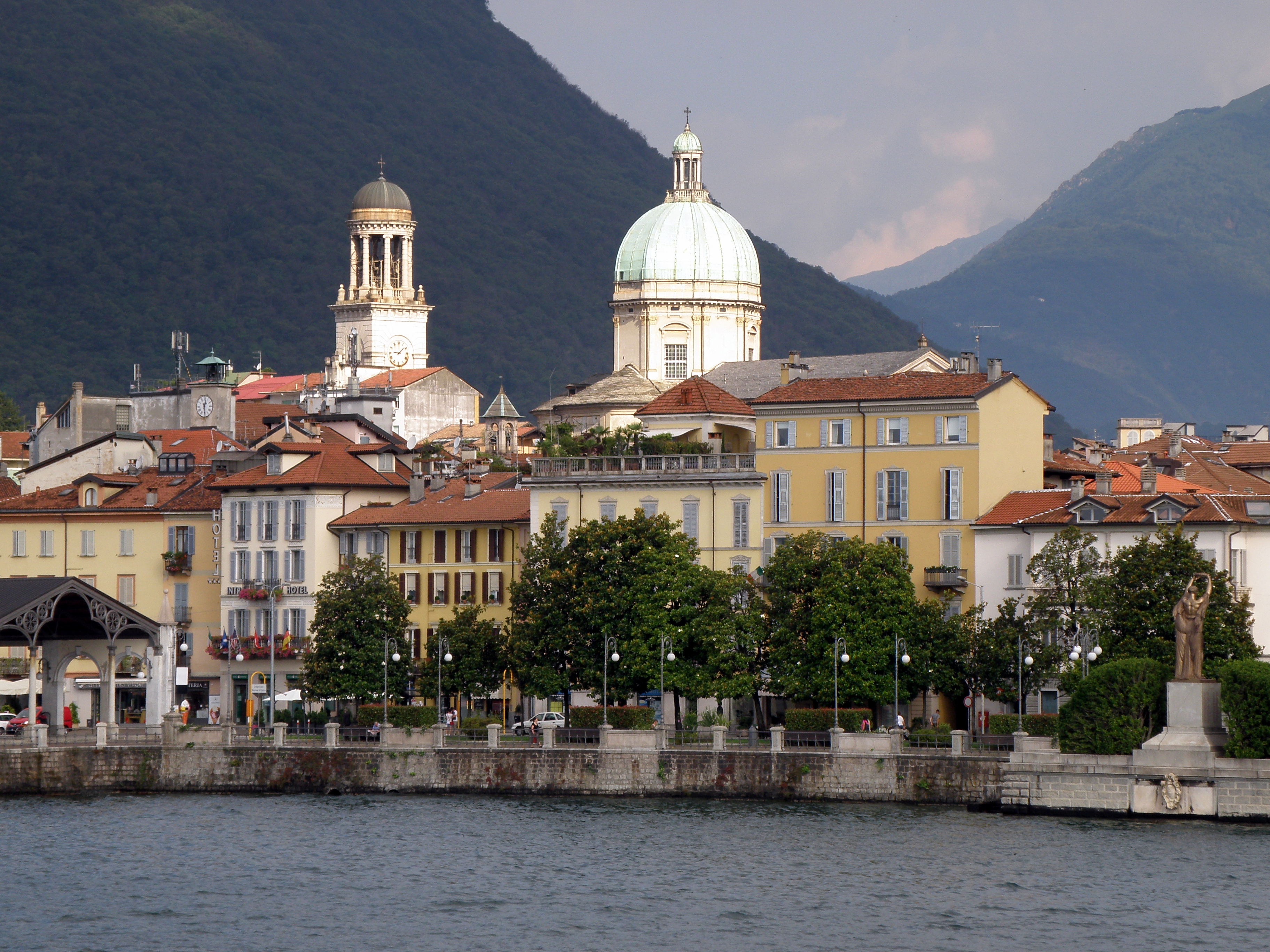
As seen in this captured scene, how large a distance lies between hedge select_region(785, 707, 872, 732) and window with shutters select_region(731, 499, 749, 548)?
15.3 meters

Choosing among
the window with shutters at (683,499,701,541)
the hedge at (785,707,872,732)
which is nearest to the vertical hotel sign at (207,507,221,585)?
the window with shutters at (683,499,701,541)

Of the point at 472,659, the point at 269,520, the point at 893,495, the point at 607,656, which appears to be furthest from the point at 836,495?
the point at 269,520

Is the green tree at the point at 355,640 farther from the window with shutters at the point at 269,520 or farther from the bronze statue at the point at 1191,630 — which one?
the bronze statue at the point at 1191,630

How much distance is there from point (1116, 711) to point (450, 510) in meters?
39.1

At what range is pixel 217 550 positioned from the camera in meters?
110

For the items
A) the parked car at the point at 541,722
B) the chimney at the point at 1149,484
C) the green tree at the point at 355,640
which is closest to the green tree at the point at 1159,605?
the chimney at the point at 1149,484

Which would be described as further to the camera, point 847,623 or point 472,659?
point 472,659

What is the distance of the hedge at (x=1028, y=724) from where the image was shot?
8012cm

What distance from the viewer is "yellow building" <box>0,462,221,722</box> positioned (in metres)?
109

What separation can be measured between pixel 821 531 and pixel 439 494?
21481 millimetres

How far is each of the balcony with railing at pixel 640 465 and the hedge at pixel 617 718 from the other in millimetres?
15045

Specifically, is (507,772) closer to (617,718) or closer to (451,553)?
(617,718)

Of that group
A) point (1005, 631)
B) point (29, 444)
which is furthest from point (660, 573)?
point (29, 444)

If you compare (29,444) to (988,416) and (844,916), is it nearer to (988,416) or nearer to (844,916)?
(988,416)
